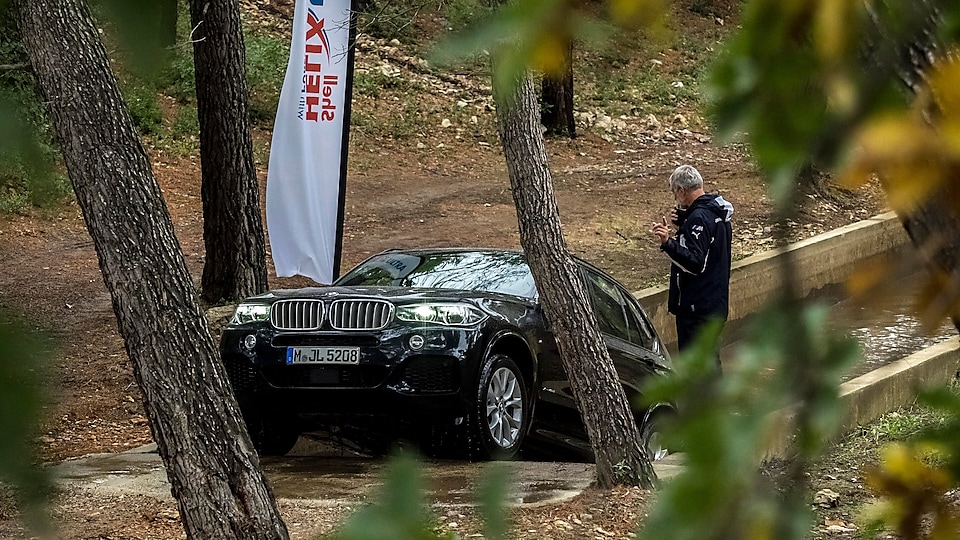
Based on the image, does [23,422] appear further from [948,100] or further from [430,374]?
[430,374]

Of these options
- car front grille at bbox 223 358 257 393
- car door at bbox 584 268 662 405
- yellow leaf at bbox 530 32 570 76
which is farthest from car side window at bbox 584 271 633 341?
yellow leaf at bbox 530 32 570 76

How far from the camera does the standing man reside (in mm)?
8547

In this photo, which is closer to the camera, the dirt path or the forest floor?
the forest floor

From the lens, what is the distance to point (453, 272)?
856cm

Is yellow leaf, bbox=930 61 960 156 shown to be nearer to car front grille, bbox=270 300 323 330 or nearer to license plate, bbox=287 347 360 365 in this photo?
license plate, bbox=287 347 360 365

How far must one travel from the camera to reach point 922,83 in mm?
759

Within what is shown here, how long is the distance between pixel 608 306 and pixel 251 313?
247 centimetres

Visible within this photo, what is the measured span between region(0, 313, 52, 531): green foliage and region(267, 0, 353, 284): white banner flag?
9726 millimetres

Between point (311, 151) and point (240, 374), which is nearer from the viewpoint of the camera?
point (240, 374)

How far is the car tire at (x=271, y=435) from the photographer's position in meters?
7.92

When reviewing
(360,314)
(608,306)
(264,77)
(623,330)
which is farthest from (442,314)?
(264,77)

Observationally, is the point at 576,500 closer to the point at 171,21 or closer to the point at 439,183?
the point at 171,21

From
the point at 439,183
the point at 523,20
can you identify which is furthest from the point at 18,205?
the point at 439,183

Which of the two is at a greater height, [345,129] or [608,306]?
[345,129]
